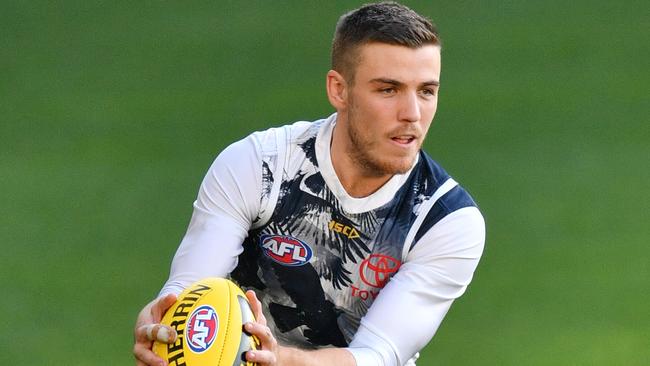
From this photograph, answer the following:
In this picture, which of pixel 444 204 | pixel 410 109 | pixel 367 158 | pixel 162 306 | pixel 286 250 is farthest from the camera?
pixel 286 250

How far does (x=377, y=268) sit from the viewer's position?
5.48 m

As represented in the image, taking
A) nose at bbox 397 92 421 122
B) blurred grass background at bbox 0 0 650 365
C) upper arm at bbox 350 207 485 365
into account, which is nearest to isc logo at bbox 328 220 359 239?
upper arm at bbox 350 207 485 365

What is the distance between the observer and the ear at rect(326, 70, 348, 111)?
5344 millimetres

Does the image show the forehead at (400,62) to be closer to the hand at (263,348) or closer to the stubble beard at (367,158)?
the stubble beard at (367,158)

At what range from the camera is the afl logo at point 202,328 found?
469 cm

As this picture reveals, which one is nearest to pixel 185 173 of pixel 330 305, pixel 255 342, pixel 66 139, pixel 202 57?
pixel 66 139

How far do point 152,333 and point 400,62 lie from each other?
1.35 metres

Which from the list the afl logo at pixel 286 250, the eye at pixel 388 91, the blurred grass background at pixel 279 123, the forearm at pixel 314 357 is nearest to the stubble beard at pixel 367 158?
the eye at pixel 388 91

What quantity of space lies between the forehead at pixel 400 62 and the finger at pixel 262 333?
3.48 feet

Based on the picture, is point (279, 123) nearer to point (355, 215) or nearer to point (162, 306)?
point (355, 215)

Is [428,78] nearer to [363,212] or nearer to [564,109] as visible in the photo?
[363,212]

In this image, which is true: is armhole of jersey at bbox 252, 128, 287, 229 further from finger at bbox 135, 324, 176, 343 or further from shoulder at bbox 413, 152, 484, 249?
finger at bbox 135, 324, 176, 343

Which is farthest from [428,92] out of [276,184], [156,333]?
[156,333]

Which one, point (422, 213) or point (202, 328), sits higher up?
point (422, 213)
